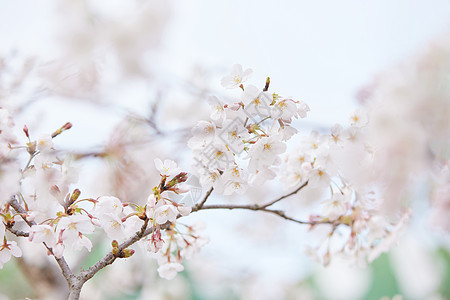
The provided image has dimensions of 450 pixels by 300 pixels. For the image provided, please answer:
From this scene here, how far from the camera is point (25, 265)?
3.58ft

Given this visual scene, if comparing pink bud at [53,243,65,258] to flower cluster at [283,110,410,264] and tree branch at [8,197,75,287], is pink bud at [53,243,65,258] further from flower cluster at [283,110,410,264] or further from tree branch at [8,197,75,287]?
flower cluster at [283,110,410,264]

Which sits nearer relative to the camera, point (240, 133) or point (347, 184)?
point (240, 133)

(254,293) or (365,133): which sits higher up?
(365,133)

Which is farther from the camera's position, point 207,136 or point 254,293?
point 254,293

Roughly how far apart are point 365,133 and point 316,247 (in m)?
0.22

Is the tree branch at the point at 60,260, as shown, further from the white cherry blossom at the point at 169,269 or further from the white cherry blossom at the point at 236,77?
the white cherry blossom at the point at 236,77

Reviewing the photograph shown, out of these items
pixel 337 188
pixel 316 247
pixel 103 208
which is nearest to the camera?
pixel 103 208

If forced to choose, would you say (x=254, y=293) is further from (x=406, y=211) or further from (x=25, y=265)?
(x=406, y=211)

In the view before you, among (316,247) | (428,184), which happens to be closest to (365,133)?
(316,247)

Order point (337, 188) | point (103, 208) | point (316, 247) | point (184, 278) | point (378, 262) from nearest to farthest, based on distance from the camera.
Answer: point (103, 208), point (337, 188), point (316, 247), point (184, 278), point (378, 262)

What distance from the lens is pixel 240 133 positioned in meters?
0.42

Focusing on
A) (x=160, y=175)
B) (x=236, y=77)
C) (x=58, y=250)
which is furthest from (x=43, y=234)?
(x=236, y=77)

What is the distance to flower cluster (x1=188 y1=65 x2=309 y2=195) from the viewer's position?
42 centimetres

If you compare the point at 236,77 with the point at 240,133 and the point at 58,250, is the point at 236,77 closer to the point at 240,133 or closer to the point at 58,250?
the point at 240,133
